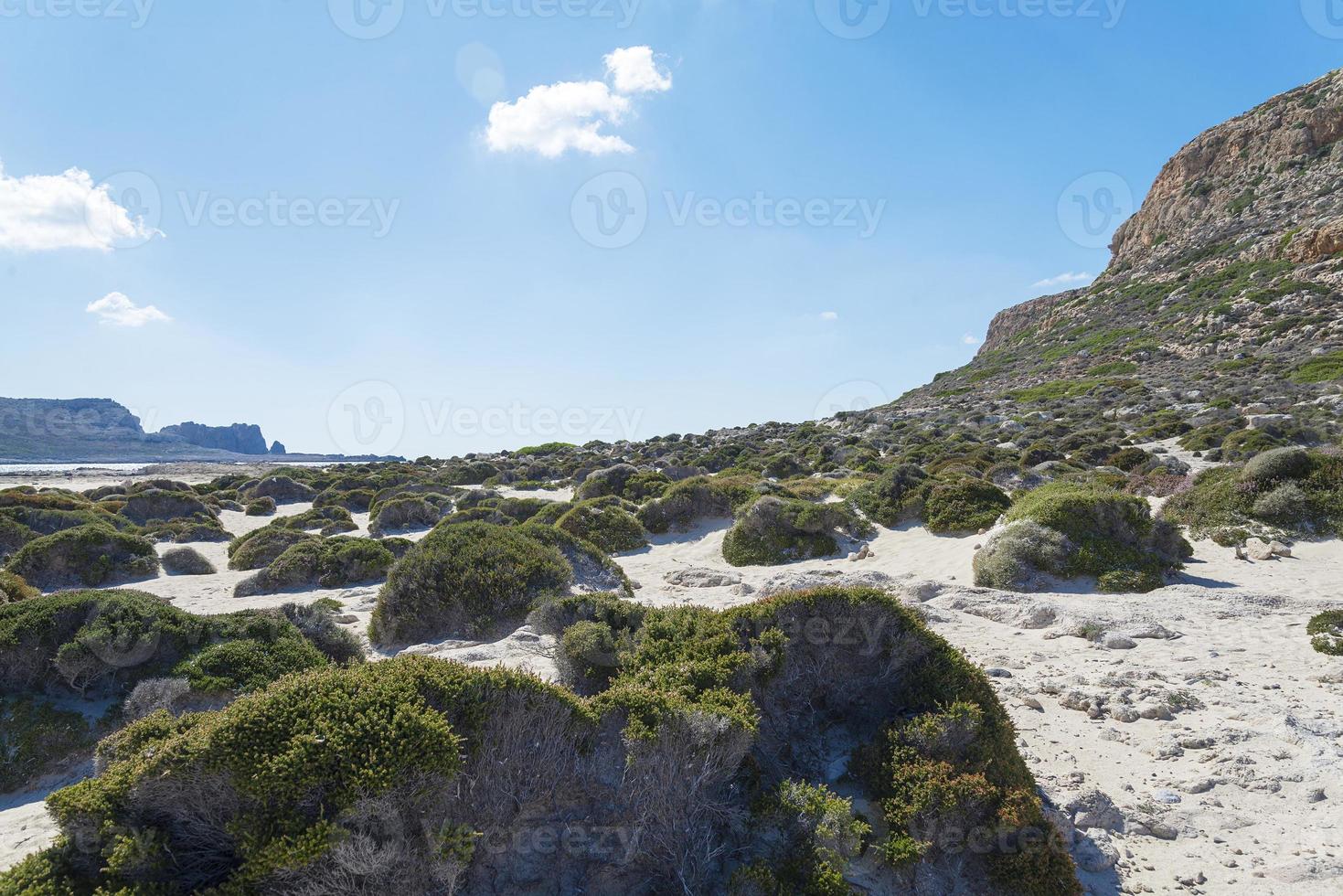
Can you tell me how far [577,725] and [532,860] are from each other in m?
0.79

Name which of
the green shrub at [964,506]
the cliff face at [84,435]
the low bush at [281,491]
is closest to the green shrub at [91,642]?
the green shrub at [964,506]

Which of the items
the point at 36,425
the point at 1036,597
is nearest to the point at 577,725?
the point at 1036,597

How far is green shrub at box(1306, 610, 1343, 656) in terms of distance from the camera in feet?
23.7

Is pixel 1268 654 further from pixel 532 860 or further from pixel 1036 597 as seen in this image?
pixel 532 860

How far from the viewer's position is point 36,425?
103m

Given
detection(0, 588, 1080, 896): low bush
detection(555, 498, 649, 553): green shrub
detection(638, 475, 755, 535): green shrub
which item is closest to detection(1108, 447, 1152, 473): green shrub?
detection(638, 475, 755, 535): green shrub

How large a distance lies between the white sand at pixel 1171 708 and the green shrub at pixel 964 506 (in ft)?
9.69

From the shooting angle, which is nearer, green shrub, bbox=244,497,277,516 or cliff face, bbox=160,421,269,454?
green shrub, bbox=244,497,277,516

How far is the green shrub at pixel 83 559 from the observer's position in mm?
13133

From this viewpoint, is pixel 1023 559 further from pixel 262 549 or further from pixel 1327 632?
pixel 262 549

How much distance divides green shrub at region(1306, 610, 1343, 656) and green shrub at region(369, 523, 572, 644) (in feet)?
31.9

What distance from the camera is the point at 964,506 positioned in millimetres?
15195

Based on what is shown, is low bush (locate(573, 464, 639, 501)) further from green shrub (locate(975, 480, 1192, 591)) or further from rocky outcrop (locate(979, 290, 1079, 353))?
rocky outcrop (locate(979, 290, 1079, 353))

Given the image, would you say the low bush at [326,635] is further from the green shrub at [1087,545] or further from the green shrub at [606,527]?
the green shrub at [1087,545]
